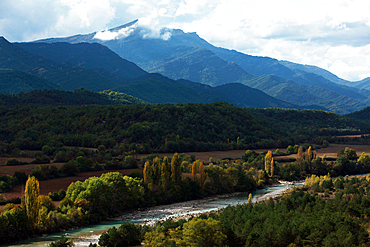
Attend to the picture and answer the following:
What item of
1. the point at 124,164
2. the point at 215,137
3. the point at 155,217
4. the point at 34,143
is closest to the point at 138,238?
the point at 155,217

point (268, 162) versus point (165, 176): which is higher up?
point (165, 176)

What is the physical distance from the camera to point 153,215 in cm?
8506

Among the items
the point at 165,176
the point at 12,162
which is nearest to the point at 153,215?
the point at 165,176

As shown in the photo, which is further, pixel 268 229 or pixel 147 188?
pixel 147 188

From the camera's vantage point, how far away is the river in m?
63.8

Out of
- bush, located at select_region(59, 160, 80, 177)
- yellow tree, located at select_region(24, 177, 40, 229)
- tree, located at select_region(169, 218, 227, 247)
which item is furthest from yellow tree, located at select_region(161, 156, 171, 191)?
tree, located at select_region(169, 218, 227, 247)

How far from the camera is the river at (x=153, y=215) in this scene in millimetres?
63834

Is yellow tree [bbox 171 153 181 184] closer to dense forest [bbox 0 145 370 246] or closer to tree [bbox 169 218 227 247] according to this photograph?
dense forest [bbox 0 145 370 246]

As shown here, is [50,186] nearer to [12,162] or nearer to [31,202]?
[31,202]

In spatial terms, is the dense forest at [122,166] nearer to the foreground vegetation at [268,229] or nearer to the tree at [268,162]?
the tree at [268,162]

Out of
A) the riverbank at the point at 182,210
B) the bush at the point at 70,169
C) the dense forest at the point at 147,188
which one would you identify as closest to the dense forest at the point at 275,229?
the dense forest at the point at 147,188

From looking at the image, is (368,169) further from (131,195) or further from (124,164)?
(131,195)

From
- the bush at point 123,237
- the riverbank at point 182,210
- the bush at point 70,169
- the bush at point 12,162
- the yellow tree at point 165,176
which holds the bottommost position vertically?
the riverbank at point 182,210

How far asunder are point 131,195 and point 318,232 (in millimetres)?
50225
